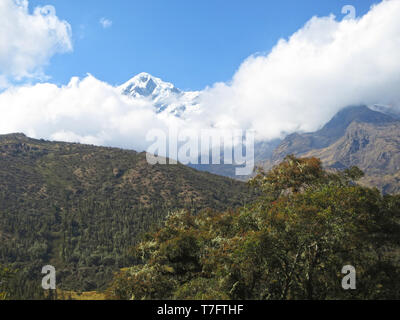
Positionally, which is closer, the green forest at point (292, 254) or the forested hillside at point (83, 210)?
the green forest at point (292, 254)

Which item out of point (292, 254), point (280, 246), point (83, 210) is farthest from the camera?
point (83, 210)

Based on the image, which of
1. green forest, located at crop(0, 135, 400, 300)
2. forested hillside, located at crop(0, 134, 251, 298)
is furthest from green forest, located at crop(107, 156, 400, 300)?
forested hillside, located at crop(0, 134, 251, 298)

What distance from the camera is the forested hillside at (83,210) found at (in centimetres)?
11775

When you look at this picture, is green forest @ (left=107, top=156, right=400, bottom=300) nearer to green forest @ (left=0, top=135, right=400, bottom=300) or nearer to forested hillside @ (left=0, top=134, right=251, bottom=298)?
green forest @ (left=0, top=135, right=400, bottom=300)

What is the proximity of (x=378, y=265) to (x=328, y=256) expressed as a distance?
4244 millimetres

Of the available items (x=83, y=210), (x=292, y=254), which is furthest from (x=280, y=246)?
(x=83, y=210)

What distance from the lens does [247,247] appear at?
17641 millimetres

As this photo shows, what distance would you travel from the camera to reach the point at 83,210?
159750 mm

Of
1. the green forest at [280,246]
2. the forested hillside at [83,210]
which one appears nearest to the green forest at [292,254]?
the green forest at [280,246]

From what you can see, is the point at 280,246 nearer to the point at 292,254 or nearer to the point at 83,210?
the point at 292,254

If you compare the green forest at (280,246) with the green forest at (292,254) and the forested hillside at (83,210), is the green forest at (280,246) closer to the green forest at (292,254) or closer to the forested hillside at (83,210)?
the green forest at (292,254)

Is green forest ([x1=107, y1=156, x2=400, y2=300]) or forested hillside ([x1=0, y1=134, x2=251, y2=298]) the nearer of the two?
green forest ([x1=107, y1=156, x2=400, y2=300])

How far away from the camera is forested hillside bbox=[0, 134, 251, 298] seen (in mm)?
117750
